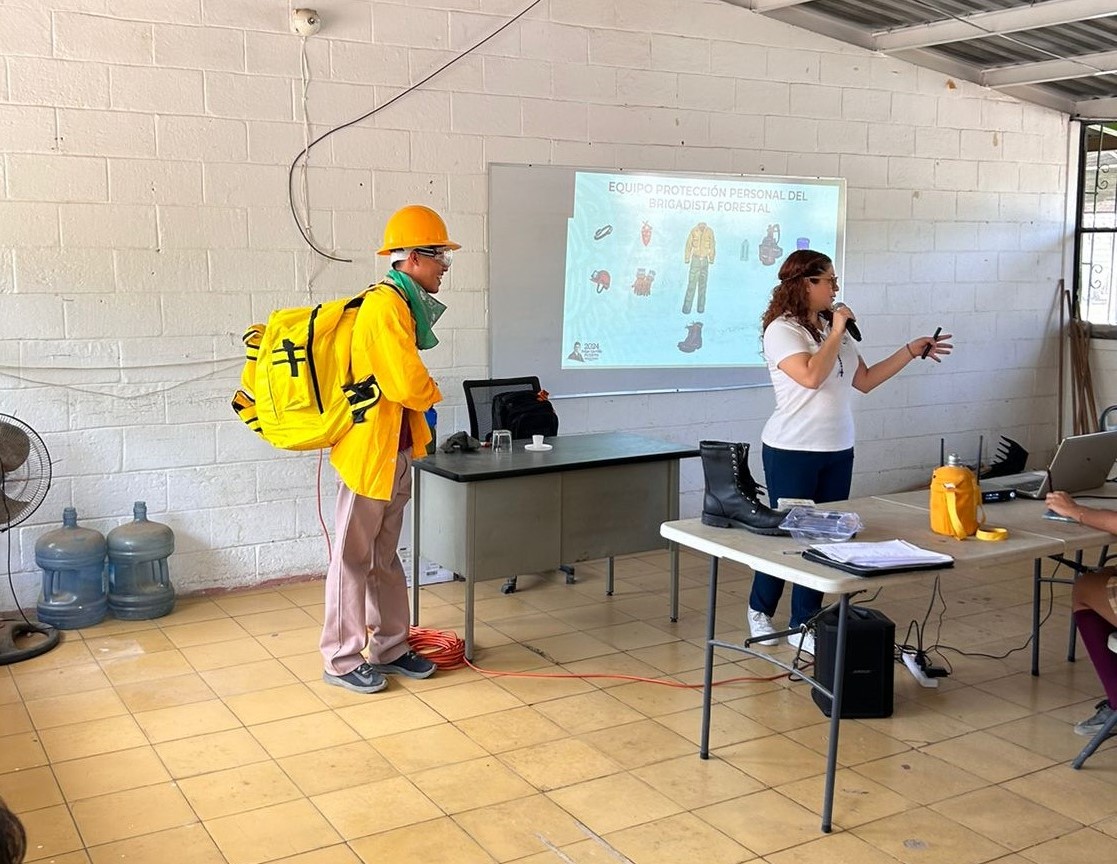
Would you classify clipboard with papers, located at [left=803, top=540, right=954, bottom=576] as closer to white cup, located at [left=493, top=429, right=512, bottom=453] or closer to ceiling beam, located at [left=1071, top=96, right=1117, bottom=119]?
white cup, located at [left=493, top=429, right=512, bottom=453]

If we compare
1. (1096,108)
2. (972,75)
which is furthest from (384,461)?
(1096,108)

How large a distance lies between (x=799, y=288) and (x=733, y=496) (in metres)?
1.09

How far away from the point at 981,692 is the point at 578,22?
381 centimetres

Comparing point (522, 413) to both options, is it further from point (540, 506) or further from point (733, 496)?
point (733, 496)

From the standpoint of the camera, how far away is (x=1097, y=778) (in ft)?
11.2

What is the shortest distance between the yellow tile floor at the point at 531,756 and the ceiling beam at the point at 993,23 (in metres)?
3.10

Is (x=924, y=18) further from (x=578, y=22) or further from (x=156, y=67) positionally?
(x=156, y=67)

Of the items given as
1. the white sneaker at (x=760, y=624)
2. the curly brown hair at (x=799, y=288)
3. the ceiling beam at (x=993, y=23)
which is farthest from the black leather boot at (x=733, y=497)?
the ceiling beam at (x=993, y=23)

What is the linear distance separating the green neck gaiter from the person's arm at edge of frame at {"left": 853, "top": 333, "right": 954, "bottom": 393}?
1637 mm

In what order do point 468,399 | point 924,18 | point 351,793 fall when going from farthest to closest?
point 924,18 → point 468,399 → point 351,793

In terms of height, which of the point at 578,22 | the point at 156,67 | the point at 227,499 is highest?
the point at 578,22

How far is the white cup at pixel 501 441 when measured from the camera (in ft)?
16.1

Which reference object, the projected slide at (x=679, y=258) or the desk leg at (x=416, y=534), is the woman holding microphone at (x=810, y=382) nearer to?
the desk leg at (x=416, y=534)

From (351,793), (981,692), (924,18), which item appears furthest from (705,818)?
(924,18)
